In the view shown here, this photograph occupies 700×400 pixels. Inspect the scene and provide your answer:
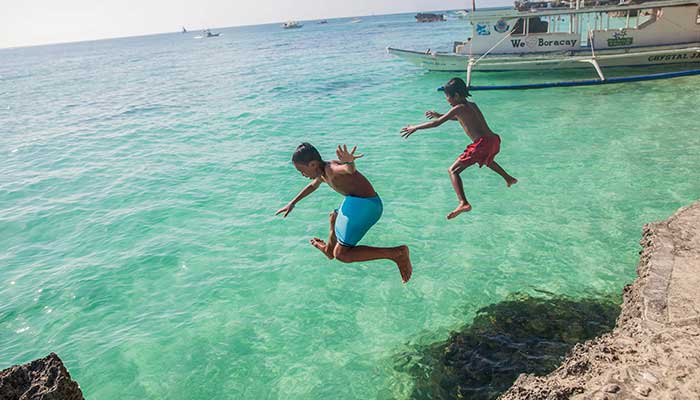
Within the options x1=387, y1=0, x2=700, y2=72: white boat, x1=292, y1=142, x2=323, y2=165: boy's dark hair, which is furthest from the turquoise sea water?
x1=292, y1=142, x2=323, y2=165: boy's dark hair

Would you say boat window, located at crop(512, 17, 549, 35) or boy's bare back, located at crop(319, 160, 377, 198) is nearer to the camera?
boy's bare back, located at crop(319, 160, 377, 198)

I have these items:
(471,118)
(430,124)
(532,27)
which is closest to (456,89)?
(471,118)

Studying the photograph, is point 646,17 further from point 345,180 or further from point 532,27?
point 345,180

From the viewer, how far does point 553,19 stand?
22.8m

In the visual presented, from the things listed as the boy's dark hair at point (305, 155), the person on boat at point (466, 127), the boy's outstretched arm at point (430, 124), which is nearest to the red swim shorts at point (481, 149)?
the person on boat at point (466, 127)

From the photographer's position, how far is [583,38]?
2467 cm

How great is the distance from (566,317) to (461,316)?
139 cm

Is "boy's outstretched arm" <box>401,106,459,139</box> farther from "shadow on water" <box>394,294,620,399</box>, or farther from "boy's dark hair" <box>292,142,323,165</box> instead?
"shadow on water" <box>394,294,620,399</box>

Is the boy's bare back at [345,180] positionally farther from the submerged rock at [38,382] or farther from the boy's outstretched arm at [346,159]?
the submerged rock at [38,382]

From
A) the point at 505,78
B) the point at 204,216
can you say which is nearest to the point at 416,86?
the point at 505,78

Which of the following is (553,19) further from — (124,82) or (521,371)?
(124,82)

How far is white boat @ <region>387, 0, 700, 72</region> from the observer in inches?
821

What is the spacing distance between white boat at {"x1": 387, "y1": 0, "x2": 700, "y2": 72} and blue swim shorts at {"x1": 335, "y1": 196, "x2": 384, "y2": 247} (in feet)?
56.2

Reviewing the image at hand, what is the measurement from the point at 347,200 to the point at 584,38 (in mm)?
24640
